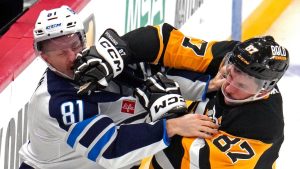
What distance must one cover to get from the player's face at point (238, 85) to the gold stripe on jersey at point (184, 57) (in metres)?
0.24

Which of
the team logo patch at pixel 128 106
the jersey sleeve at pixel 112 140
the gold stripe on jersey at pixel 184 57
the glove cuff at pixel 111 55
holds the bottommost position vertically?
the team logo patch at pixel 128 106

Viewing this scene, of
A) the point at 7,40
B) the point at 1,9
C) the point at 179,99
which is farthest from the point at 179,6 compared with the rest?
the point at 179,99

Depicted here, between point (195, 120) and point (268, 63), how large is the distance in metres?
0.25

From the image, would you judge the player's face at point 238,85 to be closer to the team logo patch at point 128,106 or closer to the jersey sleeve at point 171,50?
Answer: the jersey sleeve at point 171,50

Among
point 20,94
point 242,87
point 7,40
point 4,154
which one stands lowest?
point 4,154

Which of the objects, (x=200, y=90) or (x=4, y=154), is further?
(x=4, y=154)

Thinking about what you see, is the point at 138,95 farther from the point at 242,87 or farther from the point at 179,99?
the point at 242,87

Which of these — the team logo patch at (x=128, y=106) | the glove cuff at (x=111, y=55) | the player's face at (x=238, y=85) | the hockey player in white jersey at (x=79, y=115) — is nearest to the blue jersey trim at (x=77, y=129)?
the hockey player in white jersey at (x=79, y=115)

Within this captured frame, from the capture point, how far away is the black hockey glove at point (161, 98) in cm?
211

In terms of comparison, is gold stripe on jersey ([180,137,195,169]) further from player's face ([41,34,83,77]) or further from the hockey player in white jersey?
player's face ([41,34,83,77])

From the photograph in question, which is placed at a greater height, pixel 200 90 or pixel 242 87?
pixel 242 87

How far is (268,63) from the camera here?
1954 millimetres

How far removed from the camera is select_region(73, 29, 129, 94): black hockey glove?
6.83 feet

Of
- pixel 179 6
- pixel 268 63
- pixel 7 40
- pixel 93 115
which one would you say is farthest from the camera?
pixel 179 6
